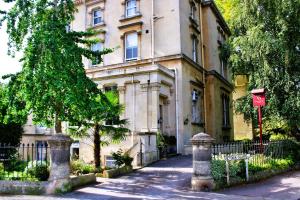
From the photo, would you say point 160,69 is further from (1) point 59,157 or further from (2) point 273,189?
(2) point 273,189

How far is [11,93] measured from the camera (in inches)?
482

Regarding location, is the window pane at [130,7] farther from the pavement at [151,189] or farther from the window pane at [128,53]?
the pavement at [151,189]

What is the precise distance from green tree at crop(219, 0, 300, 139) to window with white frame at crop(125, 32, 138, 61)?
7.13 metres

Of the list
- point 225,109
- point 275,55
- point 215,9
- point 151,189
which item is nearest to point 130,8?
point 215,9

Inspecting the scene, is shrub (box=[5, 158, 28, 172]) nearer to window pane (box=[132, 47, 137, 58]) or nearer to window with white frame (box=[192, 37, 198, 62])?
window pane (box=[132, 47, 137, 58])

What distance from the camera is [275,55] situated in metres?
17.9

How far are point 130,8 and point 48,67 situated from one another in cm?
1296

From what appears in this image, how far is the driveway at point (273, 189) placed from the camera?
1035 centimetres

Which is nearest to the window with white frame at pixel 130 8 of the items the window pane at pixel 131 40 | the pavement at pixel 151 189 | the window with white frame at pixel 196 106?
the window pane at pixel 131 40

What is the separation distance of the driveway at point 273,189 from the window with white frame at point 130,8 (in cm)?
1499

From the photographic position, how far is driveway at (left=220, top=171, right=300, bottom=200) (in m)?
10.4

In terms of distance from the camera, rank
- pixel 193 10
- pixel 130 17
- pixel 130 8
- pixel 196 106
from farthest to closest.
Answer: pixel 193 10, pixel 130 8, pixel 196 106, pixel 130 17

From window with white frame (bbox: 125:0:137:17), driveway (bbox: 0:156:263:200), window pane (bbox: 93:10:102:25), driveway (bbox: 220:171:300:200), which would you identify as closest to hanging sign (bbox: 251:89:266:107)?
driveway (bbox: 220:171:300:200)

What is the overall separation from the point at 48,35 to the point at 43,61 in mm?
942
